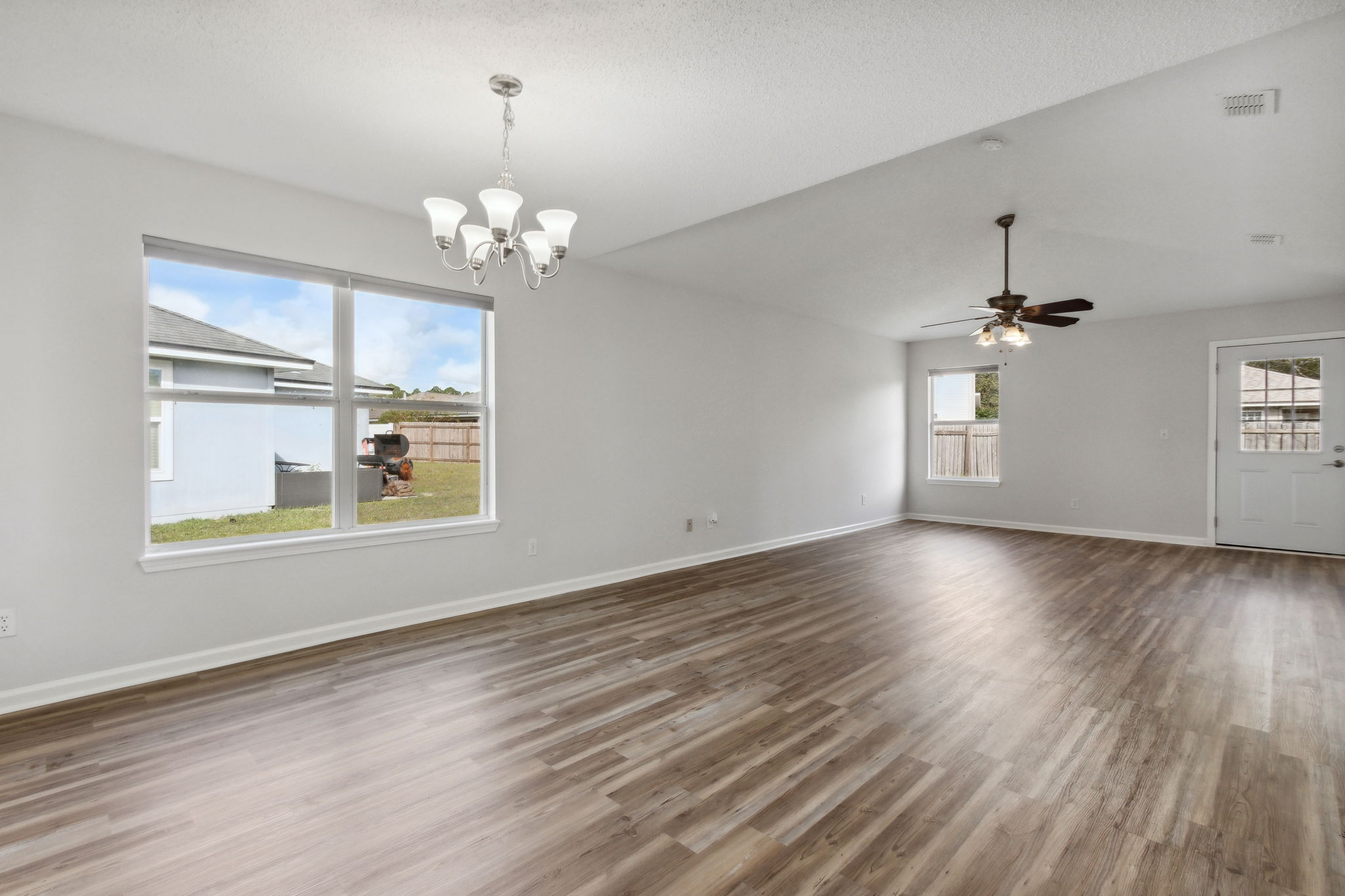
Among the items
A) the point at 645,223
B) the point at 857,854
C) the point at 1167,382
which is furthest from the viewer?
the point at 1167,382

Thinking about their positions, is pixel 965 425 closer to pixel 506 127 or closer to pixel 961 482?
pixel 961 482

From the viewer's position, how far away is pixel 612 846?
1795mm

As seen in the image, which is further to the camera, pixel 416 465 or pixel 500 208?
pixel 416 465

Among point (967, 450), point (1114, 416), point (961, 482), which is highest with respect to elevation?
point (1114, 416)

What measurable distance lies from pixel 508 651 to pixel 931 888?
7.91 ft

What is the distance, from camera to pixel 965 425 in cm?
852

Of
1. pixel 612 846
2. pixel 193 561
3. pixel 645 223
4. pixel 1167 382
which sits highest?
pixel 645 223

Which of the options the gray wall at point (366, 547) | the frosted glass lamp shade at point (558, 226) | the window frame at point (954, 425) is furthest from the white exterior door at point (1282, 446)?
the frosted glass lamp shade at point (558, 226)

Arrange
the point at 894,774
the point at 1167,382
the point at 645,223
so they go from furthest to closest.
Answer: the point at 1167,382
the point at 645,223
the point at 894,774

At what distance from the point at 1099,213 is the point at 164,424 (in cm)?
562

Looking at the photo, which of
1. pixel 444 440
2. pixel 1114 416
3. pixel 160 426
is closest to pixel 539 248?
pixel 444 440

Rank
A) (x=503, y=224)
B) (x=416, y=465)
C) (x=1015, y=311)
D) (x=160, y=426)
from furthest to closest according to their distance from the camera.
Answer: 1. (x=1015, y=311)
2. (x=416, y=465)
3. (x=160, y=426)
4. (x=503, y=224)

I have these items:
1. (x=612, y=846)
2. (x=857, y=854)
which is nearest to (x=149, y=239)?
(x=612, y=846)

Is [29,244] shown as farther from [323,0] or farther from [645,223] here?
[645,223]
